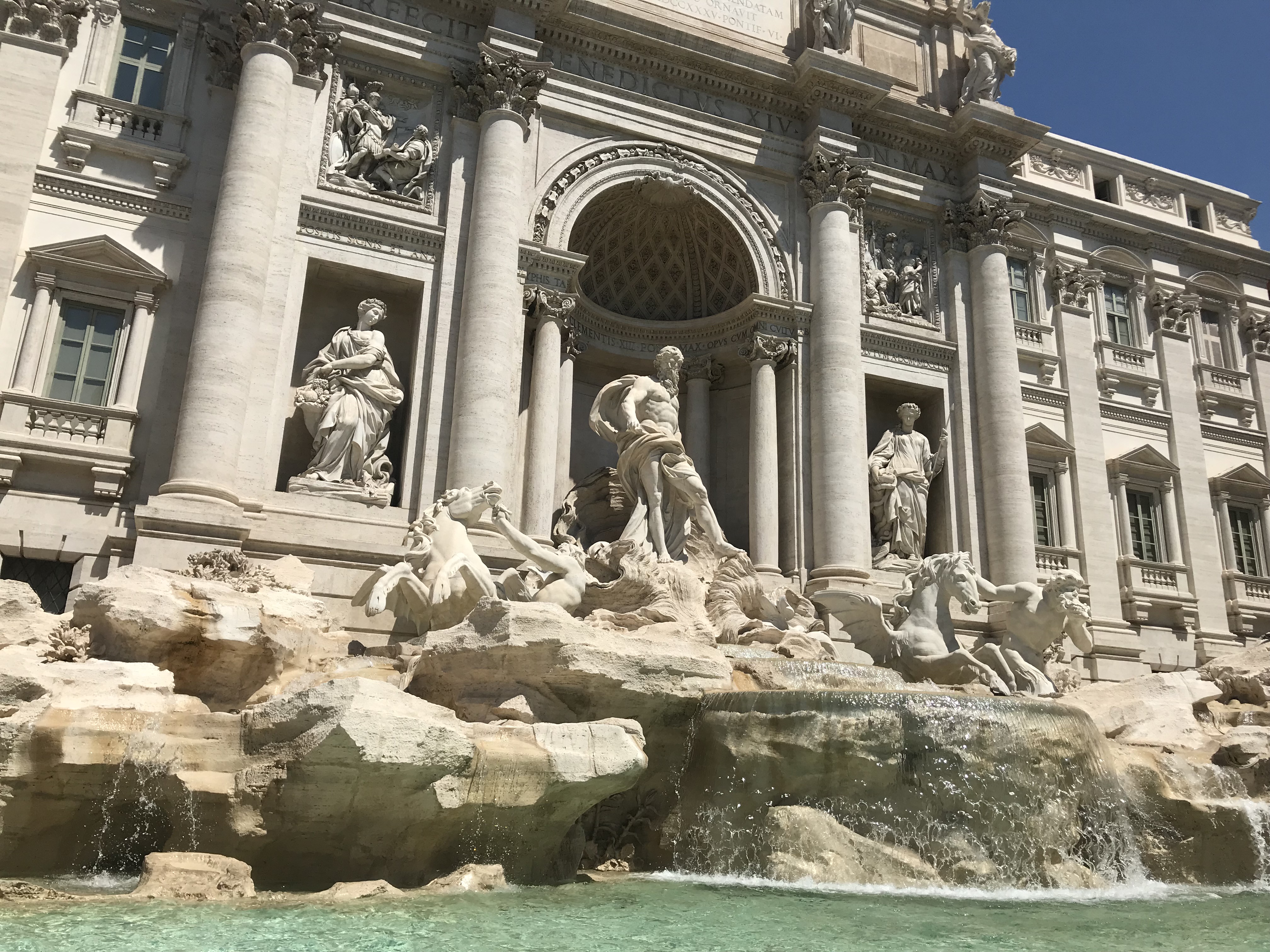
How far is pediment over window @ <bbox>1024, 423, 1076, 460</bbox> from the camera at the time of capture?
853 inches

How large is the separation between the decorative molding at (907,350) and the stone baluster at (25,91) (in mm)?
14578

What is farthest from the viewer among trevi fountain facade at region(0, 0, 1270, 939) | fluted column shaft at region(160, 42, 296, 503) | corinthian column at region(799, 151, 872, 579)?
corinthian column at region(799, 151, 872, 579)

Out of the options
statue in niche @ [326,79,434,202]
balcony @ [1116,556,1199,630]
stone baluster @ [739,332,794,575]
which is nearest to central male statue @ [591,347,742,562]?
stone baluster @ [739,332,794,575]

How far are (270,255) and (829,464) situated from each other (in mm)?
10200

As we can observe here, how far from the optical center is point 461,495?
1227cm

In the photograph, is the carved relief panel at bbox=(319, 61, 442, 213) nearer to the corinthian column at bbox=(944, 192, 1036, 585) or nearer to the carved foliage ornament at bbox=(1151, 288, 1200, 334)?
the corinthian column at bbox=(944, 192, 1036, 585)

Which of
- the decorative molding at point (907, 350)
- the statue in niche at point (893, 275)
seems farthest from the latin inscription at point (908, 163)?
the decorative molding at point (907, 350)

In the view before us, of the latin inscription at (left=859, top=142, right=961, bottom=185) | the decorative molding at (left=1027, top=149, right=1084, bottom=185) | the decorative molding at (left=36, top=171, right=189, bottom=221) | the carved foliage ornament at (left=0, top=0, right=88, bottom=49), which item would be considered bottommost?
the decorative molding at (left=36, top=171, right=189, bottom=221)

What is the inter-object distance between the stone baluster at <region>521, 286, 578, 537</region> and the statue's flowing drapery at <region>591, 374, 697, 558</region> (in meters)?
1.52

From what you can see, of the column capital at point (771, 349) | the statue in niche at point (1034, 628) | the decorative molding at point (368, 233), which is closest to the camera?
the statue in niche at point (1034, 628)

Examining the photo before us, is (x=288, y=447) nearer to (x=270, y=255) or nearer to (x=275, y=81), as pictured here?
(x=270, y=255)

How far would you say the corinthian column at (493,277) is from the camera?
15.5 m

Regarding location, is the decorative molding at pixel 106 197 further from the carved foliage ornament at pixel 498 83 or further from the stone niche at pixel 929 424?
the stone niche at pixel 929 424

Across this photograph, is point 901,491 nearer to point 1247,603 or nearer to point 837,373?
point 837,373
